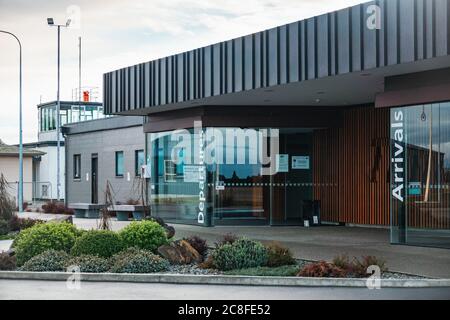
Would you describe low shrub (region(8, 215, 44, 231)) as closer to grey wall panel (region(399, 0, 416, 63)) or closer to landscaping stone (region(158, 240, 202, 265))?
landscaping stone (region(158, 240, 202, 265))

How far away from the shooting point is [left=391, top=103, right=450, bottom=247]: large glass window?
16281mm

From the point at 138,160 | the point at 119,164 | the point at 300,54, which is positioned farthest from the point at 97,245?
the point at 119,164

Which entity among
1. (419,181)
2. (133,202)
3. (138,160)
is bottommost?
(133,202)

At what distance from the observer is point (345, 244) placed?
56.6 ft

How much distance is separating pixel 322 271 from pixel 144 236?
13.2ft

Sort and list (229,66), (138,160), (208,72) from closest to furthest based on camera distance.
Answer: (229,66) → (208,72) → (138,160)

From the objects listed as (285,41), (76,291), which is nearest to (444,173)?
(285,41)

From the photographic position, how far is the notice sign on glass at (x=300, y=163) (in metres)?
23.4

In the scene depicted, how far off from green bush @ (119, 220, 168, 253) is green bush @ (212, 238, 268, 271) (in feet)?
5.46

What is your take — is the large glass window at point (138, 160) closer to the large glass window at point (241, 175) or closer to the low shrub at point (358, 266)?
the large glass window at point (241, 175)

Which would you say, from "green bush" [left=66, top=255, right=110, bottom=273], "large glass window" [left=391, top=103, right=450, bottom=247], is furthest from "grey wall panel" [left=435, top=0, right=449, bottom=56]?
"green bush" [left=66, top=255, right=110, bottom=273]

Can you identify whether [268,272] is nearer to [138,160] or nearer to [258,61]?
[258,61]

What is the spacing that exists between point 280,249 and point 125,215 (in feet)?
50.1

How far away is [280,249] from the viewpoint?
1359 centimetres
